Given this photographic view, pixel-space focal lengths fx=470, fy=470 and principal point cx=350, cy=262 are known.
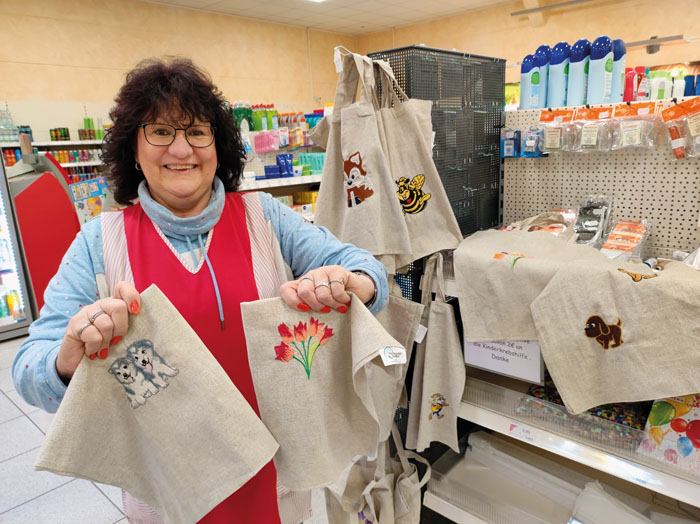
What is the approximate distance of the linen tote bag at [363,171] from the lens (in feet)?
5.30

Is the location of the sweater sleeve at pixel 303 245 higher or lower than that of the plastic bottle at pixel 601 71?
lower

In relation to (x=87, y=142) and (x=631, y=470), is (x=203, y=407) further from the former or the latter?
(x=87, y=142)

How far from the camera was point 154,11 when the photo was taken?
8.71 metres

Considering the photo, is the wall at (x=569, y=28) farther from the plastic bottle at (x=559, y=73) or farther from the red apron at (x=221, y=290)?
the red apron at (x=221, y=290)

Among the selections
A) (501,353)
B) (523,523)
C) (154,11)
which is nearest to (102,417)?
(501,353)

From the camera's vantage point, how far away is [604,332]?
1.38 m

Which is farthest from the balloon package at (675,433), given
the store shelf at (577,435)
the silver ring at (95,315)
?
the silver ring at (95,315)

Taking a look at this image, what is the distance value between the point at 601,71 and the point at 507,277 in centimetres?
105

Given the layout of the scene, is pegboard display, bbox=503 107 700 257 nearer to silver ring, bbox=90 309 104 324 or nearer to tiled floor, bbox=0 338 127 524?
silver ring, bbox=90 309 104 324

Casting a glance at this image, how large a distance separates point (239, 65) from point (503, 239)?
9.71m

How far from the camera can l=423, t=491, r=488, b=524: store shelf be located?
1855 mm

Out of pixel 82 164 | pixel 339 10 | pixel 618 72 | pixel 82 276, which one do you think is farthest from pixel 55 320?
pixel 339 10

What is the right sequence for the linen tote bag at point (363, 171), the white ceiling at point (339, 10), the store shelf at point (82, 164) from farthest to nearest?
the white ceiling at point (339, 10), the store shelf at point (82, 164), the linen tote bag at point (363, 171)

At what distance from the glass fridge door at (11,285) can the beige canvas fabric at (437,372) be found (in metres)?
4.51
